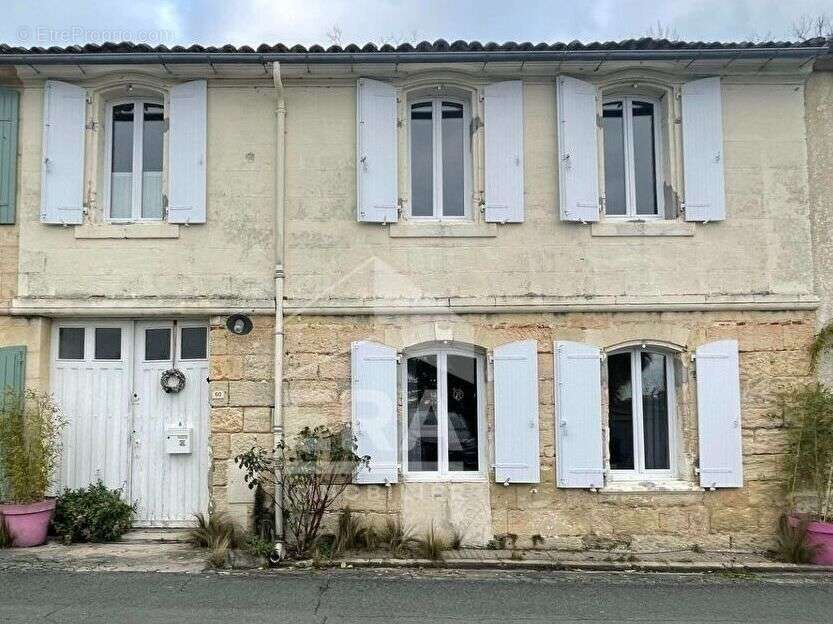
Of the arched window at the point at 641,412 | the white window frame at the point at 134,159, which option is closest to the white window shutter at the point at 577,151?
the arched window at the point at 641,412

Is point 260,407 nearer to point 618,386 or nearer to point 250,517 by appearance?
point 250,517

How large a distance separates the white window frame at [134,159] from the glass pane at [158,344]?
51.2 inches

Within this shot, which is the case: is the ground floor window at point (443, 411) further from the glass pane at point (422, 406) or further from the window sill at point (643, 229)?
the window sill at point (643, 229)

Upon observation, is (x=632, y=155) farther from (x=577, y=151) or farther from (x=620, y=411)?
(x=620, y=411)

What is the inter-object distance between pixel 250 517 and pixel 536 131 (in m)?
5.43

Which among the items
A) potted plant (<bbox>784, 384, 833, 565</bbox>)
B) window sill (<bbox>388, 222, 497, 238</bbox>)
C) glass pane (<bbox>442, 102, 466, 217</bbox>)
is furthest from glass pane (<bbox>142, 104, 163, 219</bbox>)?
potted plant (<bbox>784, 384, 833, 565</bbox>)

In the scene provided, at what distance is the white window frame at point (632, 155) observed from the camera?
320 inches

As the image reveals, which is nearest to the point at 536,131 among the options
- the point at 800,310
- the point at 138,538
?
the point at 800,310

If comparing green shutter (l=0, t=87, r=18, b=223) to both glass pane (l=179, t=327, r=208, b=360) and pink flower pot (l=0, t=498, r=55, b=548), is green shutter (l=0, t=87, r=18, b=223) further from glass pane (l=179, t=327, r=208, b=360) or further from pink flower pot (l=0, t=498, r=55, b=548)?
pink flower pot (l=0, t=498, r=55, b=548)

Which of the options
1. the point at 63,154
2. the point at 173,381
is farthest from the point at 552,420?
the point at 63,154

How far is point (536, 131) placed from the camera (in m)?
8.01

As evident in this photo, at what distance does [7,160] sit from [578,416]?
7.09 m

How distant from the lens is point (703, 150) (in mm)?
7898

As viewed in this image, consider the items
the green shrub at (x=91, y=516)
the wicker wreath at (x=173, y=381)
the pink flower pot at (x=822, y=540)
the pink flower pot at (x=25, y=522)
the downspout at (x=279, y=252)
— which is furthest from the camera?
the wicker wreath at (x=173, y=381)
